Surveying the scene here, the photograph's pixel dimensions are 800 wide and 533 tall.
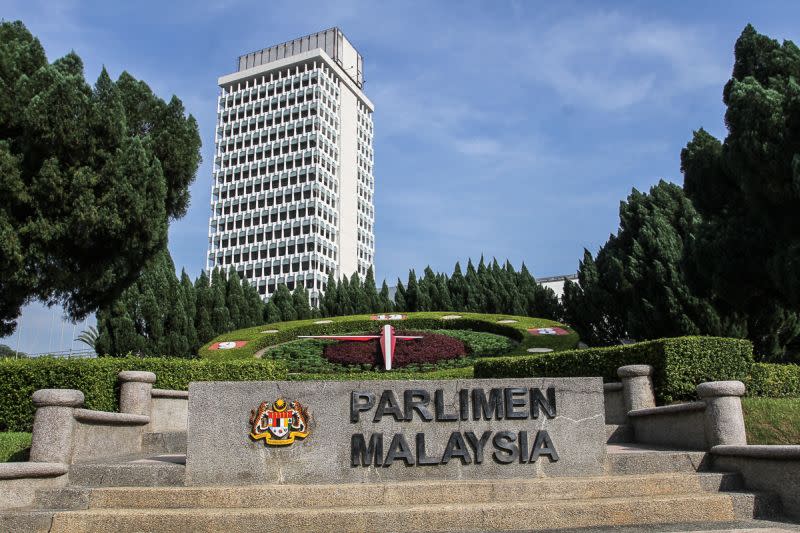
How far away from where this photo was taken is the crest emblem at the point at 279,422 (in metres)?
6.94

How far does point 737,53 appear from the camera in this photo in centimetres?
1659

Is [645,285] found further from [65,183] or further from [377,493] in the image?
[65,183]

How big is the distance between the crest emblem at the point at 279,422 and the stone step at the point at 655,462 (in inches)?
143

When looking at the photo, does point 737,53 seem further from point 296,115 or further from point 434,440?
point 296,115

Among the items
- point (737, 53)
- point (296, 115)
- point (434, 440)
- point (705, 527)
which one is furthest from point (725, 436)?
point (296, 115)

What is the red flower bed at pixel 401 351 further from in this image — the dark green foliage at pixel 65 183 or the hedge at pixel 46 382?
the hedge at pixel 46 382

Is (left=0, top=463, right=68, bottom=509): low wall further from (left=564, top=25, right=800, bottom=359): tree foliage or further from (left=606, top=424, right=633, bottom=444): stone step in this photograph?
(left=564, top=25, right=800, bottom=359): tree foliage

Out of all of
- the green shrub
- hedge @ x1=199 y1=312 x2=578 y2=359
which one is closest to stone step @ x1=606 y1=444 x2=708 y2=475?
the green shrub

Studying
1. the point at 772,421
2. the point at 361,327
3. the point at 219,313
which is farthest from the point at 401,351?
the point at 219,313

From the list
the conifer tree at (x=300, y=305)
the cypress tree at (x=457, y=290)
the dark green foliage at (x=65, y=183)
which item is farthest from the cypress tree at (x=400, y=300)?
the dark green foliage at (x=65, y=183)

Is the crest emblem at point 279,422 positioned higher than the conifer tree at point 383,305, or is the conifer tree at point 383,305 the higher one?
the conifer tree at point 383,305

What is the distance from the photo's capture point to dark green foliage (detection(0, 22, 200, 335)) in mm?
11891

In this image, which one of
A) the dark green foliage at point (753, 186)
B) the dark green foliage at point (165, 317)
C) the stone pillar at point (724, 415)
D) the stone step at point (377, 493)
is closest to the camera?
the stone step at point (377, 493)

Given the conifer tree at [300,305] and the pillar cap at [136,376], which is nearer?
the pillar cap at [136,376]
